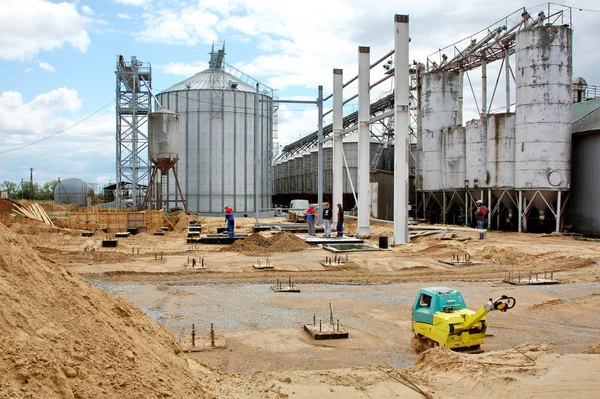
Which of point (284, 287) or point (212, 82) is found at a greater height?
point (212, 82)

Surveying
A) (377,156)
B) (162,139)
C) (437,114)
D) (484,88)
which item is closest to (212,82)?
(162,139)

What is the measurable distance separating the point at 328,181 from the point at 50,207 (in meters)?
26.2

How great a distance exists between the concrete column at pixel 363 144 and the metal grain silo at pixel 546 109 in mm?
8792

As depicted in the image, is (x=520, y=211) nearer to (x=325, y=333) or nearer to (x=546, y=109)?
(x=546, y=109)

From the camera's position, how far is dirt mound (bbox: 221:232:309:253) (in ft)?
77.1

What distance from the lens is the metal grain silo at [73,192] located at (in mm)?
66762

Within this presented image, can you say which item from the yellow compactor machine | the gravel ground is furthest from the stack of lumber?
the yellow compactor machine

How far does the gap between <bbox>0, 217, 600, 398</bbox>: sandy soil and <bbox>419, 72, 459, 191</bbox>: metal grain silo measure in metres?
14.4

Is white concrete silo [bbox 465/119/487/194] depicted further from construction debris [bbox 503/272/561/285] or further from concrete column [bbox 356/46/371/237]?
construction debris [bbox 503/272/561/285]

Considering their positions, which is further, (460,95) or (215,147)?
(215,147)

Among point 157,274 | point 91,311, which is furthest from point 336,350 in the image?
point 157,274

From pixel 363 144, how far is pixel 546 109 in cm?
1032

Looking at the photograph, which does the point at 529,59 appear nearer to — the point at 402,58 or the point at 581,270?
the point at 402,58

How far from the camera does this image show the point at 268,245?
2434 centimetres
